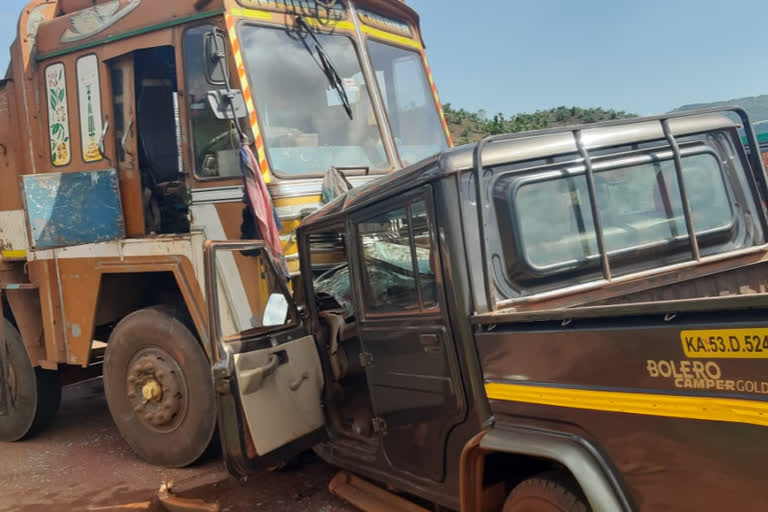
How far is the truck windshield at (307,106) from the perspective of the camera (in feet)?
14.6

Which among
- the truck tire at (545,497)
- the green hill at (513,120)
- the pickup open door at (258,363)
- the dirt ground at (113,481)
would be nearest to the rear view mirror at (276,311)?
the pickup open door at (258,363)

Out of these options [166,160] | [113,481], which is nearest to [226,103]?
[166,160]

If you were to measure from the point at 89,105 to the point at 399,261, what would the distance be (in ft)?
10.9

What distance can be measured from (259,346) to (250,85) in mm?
1787

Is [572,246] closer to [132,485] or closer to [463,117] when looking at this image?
[132,485]

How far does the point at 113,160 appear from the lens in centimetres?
508

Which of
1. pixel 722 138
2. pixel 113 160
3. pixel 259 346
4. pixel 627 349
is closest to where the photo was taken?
pixel 627 349

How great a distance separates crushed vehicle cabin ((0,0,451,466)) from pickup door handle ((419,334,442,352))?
4.61 feet

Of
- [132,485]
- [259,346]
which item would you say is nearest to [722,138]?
[259,346]

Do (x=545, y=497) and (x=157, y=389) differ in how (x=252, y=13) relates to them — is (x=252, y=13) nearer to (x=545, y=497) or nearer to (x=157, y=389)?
(x=157, y=389)

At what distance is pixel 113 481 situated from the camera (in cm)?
473

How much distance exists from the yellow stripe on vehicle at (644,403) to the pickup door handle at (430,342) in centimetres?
38

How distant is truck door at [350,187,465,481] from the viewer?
110 inches

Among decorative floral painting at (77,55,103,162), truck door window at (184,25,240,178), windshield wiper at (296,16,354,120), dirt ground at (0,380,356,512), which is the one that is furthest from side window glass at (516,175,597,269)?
decorative floral painting at (77,55,103,162)
